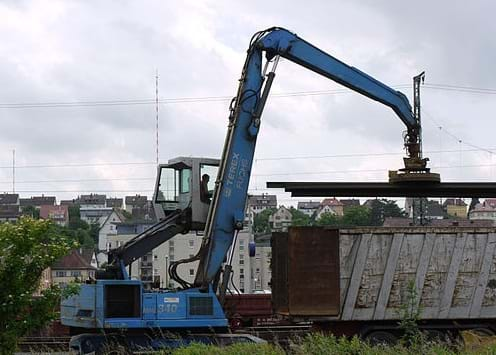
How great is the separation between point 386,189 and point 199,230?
5165mm

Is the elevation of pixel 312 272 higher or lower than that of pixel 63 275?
higher

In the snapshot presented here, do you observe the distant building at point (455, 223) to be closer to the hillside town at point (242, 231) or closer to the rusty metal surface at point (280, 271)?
the hillside town at point (242, 231)

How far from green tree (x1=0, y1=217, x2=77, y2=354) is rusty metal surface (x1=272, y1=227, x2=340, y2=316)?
8958mm

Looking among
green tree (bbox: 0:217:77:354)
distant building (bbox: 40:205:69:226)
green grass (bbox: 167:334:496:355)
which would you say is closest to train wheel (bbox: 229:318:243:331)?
distant building (bbox: 40:205:69:226)

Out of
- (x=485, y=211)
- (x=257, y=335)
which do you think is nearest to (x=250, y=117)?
(x=257, y=335)

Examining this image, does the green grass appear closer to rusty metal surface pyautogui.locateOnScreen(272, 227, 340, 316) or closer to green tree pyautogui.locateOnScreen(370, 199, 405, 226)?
rusty metal surface pyautogui.locateOnScreen(272, 227, 340, 316)

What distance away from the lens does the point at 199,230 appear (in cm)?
1777

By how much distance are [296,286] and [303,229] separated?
49.0 inches

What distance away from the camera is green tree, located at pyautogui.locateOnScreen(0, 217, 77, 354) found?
9.97 meters

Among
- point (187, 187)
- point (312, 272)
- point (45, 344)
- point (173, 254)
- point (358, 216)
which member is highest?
point (358, 216)

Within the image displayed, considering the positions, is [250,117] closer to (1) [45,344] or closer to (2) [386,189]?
(2) [386,189]

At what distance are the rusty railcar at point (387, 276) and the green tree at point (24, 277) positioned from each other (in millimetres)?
9044

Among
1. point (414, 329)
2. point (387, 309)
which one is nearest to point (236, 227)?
point (387, 309)

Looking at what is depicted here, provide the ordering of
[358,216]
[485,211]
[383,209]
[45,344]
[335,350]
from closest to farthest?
[335,350]
[45,344]
[358,216]
[383,209]
[485,211]
